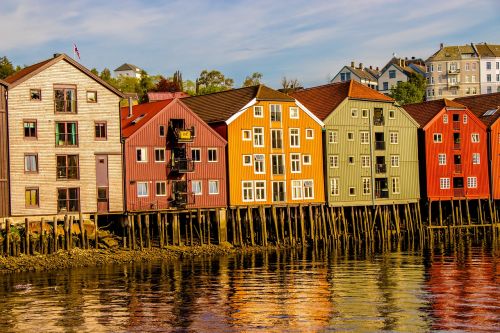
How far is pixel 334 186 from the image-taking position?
74812mm

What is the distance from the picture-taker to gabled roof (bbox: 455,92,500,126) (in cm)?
8719

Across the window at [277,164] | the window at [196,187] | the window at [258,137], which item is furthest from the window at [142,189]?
the window at [277,164]

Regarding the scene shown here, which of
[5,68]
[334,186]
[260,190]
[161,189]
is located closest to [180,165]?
[161,189]

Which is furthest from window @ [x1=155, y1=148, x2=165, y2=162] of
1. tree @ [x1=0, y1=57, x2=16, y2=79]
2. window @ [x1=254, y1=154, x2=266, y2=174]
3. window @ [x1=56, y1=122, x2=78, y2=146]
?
tree @ [x1=0, y1=57, x2=16, y2=79]

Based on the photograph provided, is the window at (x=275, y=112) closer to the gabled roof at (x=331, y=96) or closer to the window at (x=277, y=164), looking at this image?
the window at (x=277, y=164)

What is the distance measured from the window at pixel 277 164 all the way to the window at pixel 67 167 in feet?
56.5

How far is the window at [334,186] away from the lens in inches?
2938

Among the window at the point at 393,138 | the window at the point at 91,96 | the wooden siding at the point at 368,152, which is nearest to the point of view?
the window at the point at 91,96

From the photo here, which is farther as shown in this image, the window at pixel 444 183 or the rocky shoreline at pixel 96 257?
the window at pixel 444 183

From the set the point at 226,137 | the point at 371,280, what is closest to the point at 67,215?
the point at 226,137

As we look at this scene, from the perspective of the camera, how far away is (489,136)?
86125 mm

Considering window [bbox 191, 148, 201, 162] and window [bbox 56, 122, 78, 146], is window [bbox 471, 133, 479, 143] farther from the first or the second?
window [bbox 56, 122, 78, 146]

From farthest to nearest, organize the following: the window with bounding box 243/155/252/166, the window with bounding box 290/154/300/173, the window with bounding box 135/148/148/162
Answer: the window with bounding box 290/154/300/173, the window with bounding box 243/155/252/166, the window with bounding box 135/148/148/162

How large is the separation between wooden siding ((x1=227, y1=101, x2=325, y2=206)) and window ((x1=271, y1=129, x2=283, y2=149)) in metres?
0.28
